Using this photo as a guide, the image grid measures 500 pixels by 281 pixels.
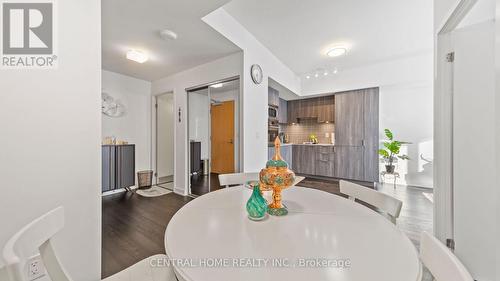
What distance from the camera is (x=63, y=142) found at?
119cm

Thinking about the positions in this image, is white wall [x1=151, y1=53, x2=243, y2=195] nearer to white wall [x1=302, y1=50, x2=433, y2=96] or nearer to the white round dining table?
the white round dining table

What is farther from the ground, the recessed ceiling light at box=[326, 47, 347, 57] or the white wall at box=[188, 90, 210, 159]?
the recessed ceiling light at box=[326, 47, 347, 57]

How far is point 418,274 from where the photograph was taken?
509mm

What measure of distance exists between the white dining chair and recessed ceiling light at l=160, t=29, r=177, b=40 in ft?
7.30

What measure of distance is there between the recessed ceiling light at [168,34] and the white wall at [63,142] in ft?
3.35

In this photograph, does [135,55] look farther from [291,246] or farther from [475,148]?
[475,148]

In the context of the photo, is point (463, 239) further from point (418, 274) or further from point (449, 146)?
point (418, 274)

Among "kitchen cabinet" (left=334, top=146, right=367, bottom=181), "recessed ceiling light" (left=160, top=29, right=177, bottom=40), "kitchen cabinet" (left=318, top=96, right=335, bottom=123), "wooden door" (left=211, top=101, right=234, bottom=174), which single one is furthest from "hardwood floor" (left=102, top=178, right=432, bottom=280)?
"recessed ceiling light" (left=160, top=29, right=177, bottom=40)

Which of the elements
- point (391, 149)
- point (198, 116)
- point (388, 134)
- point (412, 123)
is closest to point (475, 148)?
point (391, 149)

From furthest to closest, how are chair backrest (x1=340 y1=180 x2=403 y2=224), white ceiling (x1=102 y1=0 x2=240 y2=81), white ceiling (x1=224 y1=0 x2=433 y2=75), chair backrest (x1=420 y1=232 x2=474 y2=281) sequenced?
1. white ceiling (x1=224 y1=0 x2=433 y2=75)
2. white ceiling (x1=102 y1=0 x2=240 y2=81)
3. chair backrest (x1=340 y1=180 x2=403 y2=224)
4. chair backrest (x1=420 y1=232 x2=474 y2=281)

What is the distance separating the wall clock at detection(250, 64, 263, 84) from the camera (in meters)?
2.82

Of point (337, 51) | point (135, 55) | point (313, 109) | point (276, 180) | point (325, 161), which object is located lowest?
point (325, 161)

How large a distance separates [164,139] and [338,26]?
413cm

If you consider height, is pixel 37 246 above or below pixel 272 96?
below
